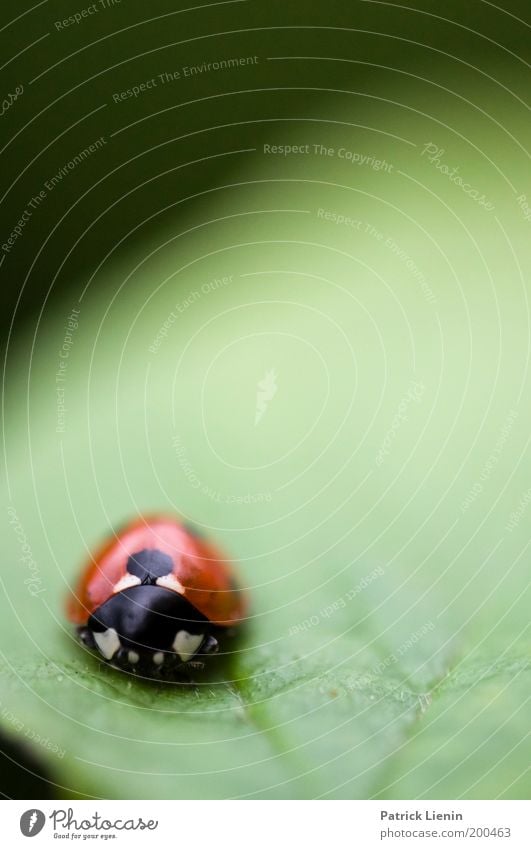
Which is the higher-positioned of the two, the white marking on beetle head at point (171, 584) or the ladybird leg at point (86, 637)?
the white marking on beetle head at point (171, 584)

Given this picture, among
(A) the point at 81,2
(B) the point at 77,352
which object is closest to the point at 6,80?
(A) the point at 81,2

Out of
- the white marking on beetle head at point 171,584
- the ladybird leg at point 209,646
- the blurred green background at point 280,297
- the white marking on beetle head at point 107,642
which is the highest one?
the blurred green background at point 280,297

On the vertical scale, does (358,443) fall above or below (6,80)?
below

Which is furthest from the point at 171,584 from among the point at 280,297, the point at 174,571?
the point at 280,297

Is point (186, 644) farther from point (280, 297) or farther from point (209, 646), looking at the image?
point (280, 297)

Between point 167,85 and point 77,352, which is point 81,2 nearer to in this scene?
point 167,85
